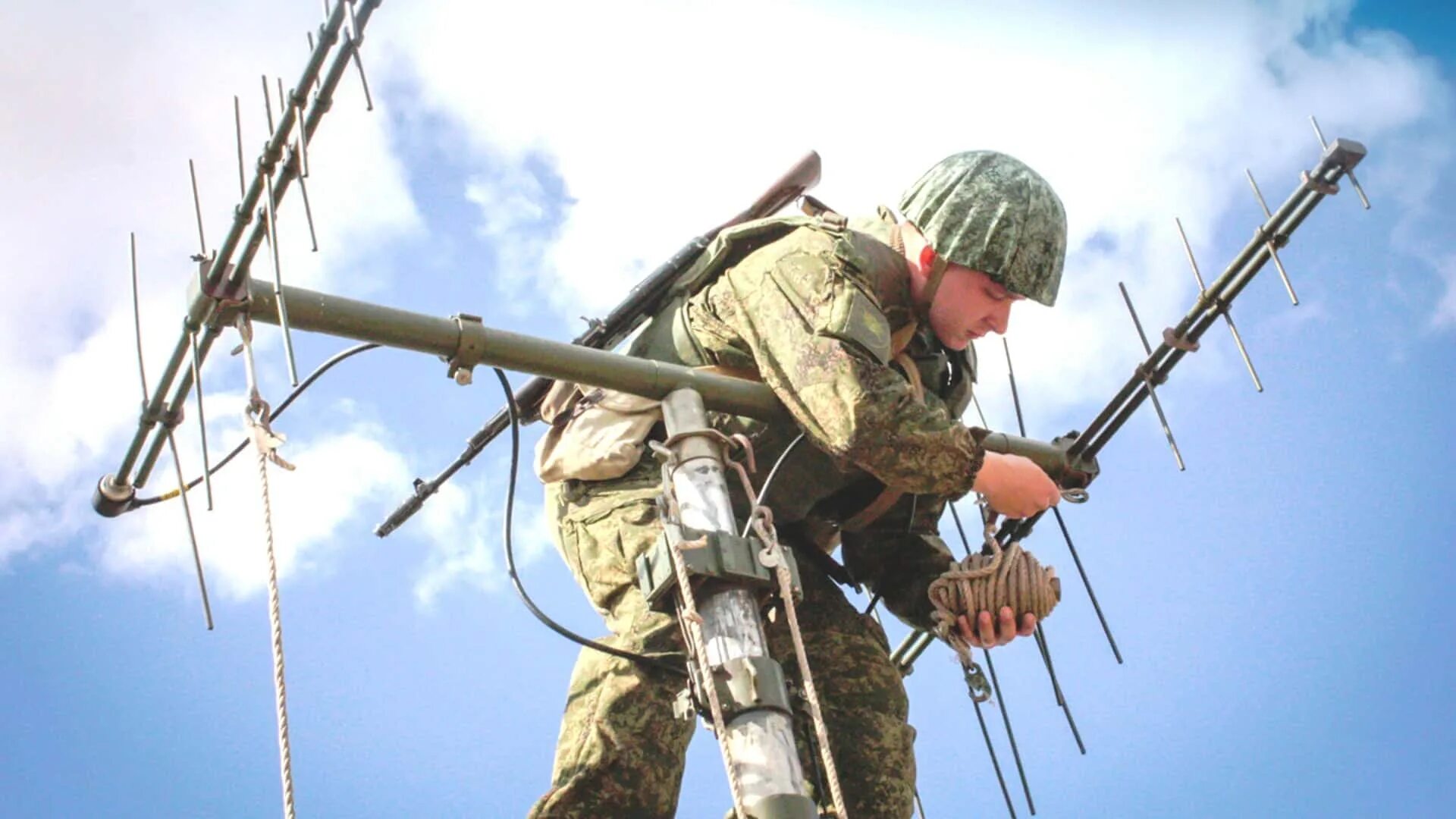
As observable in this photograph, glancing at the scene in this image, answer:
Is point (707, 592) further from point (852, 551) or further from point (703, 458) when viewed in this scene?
point (852, 551)

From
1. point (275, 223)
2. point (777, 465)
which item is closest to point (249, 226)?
point (275, 223)

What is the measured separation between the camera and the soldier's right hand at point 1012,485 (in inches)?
207

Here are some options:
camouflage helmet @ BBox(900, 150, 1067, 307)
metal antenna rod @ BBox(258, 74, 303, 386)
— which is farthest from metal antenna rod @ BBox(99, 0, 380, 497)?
camouflage helmet @ BBox(900, 150, 1067, 307)

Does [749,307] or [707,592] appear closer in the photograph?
[707,592]

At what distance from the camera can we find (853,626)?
5.63 m

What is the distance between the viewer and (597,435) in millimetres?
5383

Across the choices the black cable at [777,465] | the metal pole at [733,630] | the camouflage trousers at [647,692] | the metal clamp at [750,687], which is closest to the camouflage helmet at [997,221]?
the black cable at [777,465]

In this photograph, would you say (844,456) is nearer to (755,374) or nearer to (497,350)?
(755,374)

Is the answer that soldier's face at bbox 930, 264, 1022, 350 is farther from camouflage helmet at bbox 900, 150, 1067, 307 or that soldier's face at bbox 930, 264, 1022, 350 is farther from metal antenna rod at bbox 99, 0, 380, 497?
metal antenna rod at bbox 99, 0, 380, 497

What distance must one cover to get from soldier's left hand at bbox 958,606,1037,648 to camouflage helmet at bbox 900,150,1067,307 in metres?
1.11

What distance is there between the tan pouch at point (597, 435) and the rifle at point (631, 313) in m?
0.26

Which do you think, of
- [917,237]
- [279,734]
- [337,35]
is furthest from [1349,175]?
[279,734]

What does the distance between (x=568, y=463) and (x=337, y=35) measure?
5.59 feet

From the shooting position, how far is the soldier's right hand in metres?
5.26
